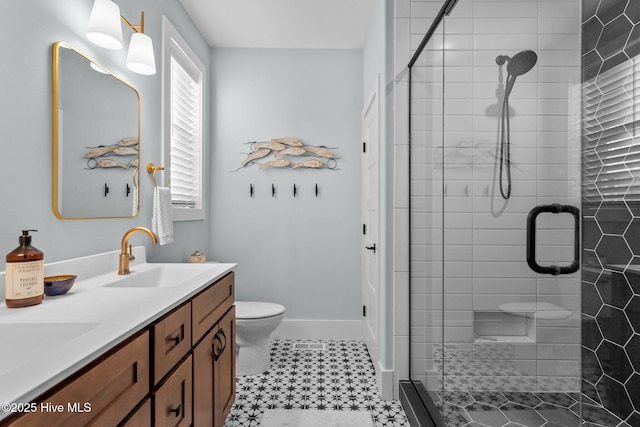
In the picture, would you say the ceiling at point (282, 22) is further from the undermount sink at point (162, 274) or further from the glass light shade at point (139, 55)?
the undermount sink at point (162, 274)

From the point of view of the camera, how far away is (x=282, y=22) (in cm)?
279

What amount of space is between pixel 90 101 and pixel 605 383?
221 centimetres

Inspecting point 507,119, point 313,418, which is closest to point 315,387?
point 313,418

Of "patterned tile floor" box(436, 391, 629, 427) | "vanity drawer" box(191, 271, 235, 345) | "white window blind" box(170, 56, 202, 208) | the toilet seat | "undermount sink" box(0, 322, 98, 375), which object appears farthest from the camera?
"white window blind" box(170, 56, 202, 208)

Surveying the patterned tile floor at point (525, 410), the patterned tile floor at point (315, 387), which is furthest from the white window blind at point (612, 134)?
the patterned tile floor at point (315, 387)

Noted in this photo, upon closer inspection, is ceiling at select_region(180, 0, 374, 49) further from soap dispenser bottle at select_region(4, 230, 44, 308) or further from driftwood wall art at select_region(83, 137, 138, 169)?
soap dispenser bottle at select_region(4, 230, 44, 308)

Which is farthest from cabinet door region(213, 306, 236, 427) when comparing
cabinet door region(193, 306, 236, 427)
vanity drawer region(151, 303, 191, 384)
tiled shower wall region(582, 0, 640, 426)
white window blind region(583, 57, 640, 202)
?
white window blind region(583, 57, 640, 202)

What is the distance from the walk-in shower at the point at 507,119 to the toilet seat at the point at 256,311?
1.71 m

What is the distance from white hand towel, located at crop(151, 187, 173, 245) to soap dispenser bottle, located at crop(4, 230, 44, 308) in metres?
0.89

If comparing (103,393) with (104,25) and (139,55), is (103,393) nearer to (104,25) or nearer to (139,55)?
(104,25)

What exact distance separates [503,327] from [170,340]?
43.9 inches

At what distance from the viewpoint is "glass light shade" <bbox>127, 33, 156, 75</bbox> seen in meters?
1.78

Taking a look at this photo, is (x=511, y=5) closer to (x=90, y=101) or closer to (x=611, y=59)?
(x=611, y=59)

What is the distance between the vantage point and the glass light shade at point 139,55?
1.78 metres
